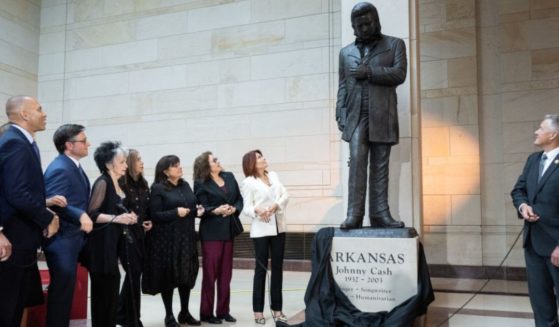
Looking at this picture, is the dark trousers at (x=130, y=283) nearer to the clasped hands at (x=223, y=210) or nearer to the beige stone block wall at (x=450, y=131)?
the clasped hands at (x=223, y=210)

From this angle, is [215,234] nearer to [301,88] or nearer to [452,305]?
[452,305]

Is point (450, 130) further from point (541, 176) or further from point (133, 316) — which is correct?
point (133, 316)

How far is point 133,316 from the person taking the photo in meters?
5.01

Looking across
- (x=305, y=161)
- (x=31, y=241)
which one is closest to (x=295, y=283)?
(x=305, y=161)

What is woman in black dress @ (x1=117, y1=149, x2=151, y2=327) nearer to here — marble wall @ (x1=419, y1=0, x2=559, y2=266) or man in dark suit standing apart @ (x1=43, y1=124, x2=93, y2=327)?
man in dark suit standing apart @ (x1=43, y1=124, x2=93, y2=327)

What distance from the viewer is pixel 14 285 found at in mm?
3523

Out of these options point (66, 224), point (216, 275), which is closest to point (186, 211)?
point (216, 275)

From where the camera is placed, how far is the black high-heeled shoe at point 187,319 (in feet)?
17.3

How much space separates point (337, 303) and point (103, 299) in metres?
2.17

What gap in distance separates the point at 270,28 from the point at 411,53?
15.4ft

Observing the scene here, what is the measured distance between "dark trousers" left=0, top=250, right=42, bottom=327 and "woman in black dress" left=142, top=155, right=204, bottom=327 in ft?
5.36

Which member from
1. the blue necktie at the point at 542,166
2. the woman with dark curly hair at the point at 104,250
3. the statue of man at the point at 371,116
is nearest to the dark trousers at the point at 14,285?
the woman with dark curly hair at the point at 104,250

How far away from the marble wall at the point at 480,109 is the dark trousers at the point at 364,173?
3.65 metres

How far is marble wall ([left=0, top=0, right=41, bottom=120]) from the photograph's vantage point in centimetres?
1153
